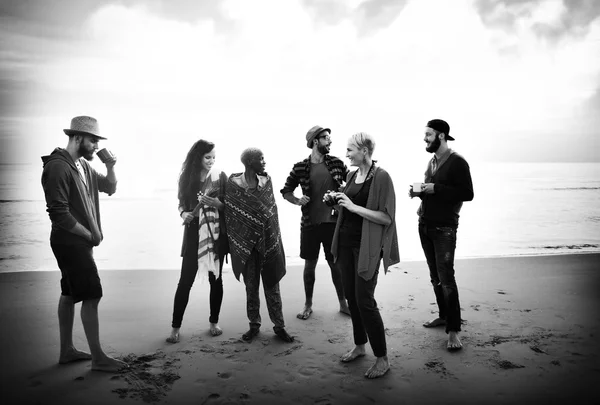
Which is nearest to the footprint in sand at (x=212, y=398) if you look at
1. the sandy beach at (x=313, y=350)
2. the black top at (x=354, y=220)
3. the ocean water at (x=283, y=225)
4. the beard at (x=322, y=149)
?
the sandy beach at (x=313, y=350)

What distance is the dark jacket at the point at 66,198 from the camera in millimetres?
3039

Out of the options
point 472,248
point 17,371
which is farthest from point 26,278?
point 472,248

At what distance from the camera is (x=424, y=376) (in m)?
3.20

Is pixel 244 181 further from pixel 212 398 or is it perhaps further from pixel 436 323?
pixel 436 323

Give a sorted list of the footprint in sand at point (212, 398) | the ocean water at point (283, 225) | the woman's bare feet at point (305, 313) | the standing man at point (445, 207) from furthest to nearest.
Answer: the ocean water at point (283, 225)
the woman's bare feet at point (305, 313)
the standing man at point (445, 207)
the footprint in sand at point (212, 398)

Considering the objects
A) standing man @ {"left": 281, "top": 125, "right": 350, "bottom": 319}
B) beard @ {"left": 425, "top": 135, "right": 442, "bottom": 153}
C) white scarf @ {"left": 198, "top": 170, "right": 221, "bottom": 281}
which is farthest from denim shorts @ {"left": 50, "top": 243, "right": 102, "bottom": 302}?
beard @ {"left": 425, "top": 135, "right": 442, "bottom": 153}

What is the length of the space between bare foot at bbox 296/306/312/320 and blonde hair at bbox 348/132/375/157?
2058 mm

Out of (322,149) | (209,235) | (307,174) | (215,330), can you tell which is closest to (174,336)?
(215,330)

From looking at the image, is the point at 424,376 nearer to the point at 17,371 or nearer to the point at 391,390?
→ the point at 391,390

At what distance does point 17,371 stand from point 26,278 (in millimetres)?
3080

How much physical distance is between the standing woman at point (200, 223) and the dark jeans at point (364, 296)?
1.24m

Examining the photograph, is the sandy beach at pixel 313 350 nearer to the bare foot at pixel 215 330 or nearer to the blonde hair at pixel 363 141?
the bare foot at pixel 215 330

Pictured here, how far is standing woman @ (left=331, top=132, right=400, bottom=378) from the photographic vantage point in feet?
10.2

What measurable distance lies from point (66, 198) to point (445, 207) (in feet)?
9.75
